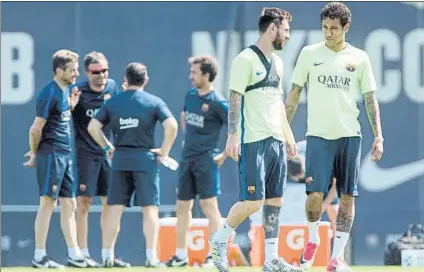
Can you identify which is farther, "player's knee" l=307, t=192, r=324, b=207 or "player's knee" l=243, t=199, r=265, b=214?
"player's knee" l=307, t=192, r=324, b=207

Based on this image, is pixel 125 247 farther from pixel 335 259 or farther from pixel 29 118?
pixel 335 259

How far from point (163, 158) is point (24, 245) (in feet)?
10.7

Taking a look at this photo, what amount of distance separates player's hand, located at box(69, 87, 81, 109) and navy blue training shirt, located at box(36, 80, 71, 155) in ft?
0.54

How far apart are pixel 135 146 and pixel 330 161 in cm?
259

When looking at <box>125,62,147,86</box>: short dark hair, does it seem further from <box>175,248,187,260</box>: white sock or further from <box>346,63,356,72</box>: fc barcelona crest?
<box>346,63,356,72</box>: fc barcelona crest

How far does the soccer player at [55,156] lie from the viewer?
12.7 metres

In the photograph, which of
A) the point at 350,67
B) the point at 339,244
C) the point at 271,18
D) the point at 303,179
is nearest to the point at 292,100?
the point at 350,67

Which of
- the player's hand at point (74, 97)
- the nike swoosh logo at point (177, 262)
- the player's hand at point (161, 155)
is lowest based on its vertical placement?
the nike swoosh logo at point (177, 262)

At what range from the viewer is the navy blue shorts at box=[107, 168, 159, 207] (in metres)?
12.7

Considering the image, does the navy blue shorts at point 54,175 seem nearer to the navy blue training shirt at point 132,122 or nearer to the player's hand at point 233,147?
the navy blue training shirt at point 132,122

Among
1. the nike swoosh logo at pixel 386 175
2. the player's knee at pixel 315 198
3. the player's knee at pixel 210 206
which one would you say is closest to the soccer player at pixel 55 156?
the player's knee at pixel 210 206

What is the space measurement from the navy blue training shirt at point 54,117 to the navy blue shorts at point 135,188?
572mm

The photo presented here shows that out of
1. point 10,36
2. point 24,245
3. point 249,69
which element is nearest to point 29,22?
point 10,36

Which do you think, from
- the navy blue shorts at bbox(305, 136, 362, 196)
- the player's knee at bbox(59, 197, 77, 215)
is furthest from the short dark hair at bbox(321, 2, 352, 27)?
the player's knee at bbox(59, 197, 77, 215)
